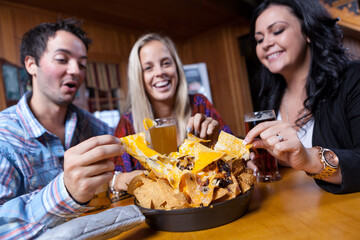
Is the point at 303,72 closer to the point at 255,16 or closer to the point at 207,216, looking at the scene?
the point at 255,16

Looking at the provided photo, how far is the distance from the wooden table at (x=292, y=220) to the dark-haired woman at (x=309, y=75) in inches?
11.4

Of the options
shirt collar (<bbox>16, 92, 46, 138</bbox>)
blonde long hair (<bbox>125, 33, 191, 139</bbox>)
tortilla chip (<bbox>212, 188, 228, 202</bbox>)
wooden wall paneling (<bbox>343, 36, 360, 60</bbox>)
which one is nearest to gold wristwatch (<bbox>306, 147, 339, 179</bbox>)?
tortilla chip (<bbox>212, 188, 228, 202</bbox>)

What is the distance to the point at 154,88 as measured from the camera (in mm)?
1807

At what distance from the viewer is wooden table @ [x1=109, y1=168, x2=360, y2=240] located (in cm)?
52

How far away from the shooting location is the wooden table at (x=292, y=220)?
1.70 ft

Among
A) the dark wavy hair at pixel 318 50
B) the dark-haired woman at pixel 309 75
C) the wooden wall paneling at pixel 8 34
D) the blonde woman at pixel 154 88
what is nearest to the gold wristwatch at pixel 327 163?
the dark-haired woman at pixel 309 75

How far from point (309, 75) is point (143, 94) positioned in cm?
111

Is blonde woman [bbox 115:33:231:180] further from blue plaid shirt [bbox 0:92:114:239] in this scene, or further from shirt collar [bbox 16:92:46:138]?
shirt collar [bbox 16:92:46:138]

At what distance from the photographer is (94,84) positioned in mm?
4781

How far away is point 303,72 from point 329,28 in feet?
0.98

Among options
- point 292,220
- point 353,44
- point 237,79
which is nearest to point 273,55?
point 292,220

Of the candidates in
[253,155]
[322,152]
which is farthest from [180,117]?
[322,152]

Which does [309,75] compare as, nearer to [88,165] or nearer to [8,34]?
[88,165]

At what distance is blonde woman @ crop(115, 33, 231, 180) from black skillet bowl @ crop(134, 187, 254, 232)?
1081 mm
